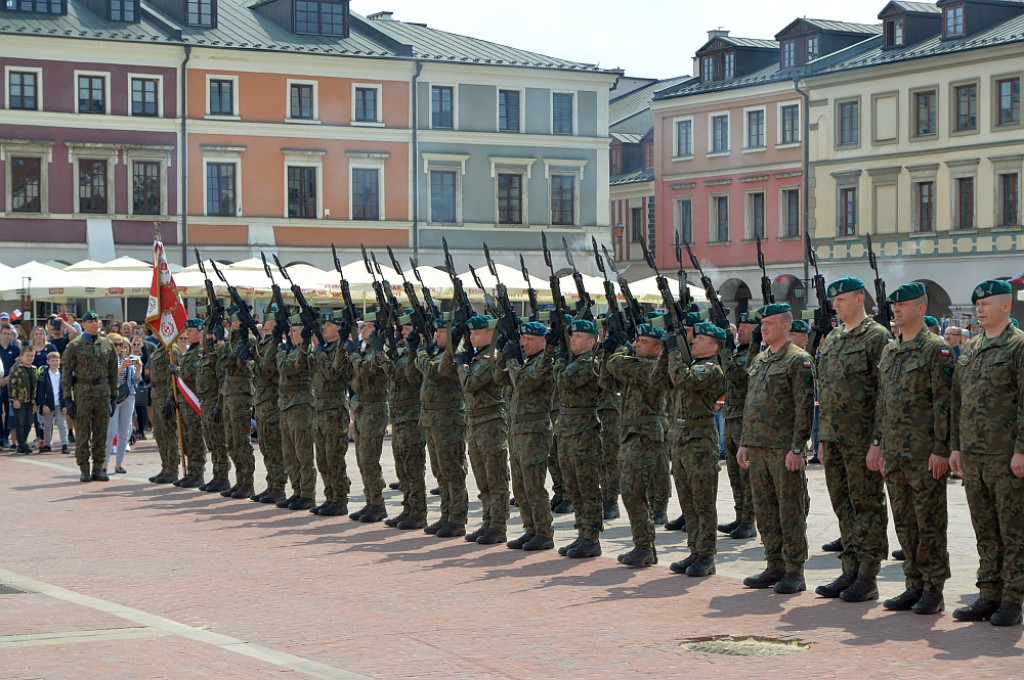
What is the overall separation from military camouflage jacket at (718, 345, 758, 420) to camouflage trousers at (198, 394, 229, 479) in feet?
21.7

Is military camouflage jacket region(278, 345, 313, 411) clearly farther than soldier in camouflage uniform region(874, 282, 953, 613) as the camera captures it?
Yes

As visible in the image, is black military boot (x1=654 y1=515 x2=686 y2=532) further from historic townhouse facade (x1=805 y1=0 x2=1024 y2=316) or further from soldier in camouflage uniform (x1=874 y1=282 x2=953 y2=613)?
historic townhouse facade (x1=805 y1=0 x2=1024 y2=316)

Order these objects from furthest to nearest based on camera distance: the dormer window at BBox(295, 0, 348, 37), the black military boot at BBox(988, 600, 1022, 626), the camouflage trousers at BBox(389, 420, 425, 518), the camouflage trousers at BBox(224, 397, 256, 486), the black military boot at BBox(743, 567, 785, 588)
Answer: the dormer window at BBox(295, 0, 348, 37) < the camouflage trousers at BBox(224, 397, 256, 486) < the camouflage trousers at BBox(389, 420, 425, 518) < the black military boot at BBox(743, 567, 785, 588) < the black military boot at BBox(988, 600, 1022, 626)

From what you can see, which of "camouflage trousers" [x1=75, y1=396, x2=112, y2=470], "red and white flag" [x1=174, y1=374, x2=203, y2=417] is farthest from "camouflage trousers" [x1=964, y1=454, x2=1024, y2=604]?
"camouflage trousers" [x1=75, y1=396, x2=112, y2=470]

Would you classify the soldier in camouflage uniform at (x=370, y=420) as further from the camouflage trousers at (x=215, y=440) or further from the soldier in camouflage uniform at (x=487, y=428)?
the camouflage trousers at (x=215, y=440)

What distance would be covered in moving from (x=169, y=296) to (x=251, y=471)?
3846 mm

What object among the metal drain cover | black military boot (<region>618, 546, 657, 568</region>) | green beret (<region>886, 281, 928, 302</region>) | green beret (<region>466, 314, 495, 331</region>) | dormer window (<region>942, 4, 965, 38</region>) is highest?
dormer window (<region>942, 4, 965, 38</region>)

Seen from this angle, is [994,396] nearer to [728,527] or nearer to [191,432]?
[728,527]

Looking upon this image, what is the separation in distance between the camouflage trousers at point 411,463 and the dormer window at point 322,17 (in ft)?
121

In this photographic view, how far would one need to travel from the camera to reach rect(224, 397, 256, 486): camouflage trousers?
56.9ft

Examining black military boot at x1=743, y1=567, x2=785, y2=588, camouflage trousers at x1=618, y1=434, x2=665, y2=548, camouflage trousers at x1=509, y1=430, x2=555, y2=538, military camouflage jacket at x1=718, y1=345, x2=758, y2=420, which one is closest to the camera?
black military boot at x1=743, y1=567, x2=785, y2=588

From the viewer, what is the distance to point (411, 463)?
47.7 feet

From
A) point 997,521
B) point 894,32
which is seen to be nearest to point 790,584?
point 997,521

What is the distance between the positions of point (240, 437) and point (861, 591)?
876cm
